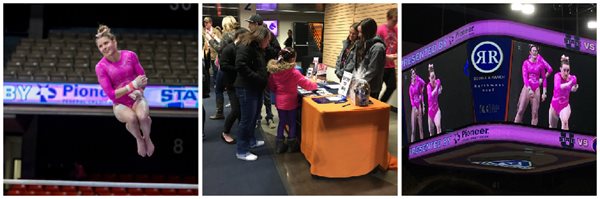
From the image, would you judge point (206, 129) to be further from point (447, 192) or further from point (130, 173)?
point (447, 192)

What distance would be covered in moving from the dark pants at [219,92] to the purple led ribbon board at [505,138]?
1293 mm

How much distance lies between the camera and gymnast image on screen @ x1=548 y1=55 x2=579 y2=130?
2572 mm

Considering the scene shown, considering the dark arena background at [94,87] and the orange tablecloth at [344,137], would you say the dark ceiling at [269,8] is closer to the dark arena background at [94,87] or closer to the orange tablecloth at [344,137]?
the dark arena background at [94,87]

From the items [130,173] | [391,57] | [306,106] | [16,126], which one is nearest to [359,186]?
[306,106]

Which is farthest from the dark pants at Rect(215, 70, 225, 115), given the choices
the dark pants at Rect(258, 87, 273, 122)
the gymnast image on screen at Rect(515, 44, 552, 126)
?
the gymnast image on screen at Rect(515, 44, 552, 126)

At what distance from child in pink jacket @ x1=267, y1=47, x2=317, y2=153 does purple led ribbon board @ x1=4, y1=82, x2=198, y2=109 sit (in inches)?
21.2

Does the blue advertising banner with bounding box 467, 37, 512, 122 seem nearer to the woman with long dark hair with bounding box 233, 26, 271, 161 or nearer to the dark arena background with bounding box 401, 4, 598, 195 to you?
the dark arena background with bounding box 401, 4, 598, 195

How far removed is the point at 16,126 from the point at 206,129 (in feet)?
4.57

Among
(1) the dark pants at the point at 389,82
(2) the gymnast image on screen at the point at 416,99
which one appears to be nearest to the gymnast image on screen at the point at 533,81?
(2) the gymnast image on screen at the point at 416,99

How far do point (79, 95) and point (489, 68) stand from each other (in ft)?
8.92

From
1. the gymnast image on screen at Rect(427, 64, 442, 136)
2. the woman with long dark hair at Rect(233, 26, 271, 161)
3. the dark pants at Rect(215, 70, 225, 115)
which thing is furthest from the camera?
the gymnast image on screen at Rect(427, 64, 442, 136)

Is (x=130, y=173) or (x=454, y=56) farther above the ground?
(x=454, y=56)

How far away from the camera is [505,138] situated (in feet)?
8.66

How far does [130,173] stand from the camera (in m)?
2.91
